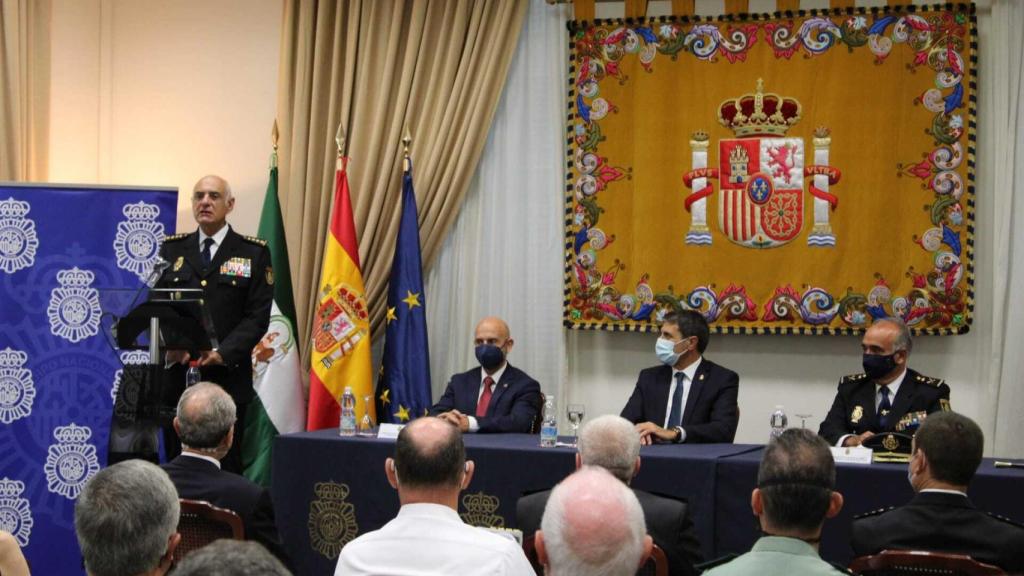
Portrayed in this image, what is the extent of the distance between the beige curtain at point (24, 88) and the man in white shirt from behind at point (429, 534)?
16.0 feet

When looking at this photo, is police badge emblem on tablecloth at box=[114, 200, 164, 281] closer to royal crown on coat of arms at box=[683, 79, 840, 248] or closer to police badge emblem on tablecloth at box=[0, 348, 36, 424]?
police badge emblem on tablecloth at box=[0, 348, 36, 424]

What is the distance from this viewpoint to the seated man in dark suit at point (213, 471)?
12.0 feet

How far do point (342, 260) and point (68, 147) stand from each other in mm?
2035

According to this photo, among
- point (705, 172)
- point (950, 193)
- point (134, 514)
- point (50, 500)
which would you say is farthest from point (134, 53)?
point (134, 514)

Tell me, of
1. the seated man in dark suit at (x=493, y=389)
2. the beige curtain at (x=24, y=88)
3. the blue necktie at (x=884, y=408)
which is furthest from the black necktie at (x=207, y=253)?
the blue necktie at (x=884, y=408)

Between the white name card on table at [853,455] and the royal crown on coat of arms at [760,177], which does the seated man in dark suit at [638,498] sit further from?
the royal crown on coat of arms at [760,177]

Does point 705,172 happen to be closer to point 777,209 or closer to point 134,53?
point 777,209

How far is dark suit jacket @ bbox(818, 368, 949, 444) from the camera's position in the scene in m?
5.18

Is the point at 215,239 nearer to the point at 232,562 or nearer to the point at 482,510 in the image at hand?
the point at 482,510

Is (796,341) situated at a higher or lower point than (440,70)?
lower

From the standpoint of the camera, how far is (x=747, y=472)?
4.55 meters

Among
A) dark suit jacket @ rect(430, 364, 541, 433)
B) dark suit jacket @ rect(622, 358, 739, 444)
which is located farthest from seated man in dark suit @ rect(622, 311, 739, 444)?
dark suit jacket @ rect(430, 364, 541, 433)

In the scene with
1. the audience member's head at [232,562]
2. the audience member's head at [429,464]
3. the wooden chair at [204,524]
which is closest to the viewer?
the audience member's head at [232,562]

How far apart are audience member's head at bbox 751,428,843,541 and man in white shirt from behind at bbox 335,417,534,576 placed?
532mm
